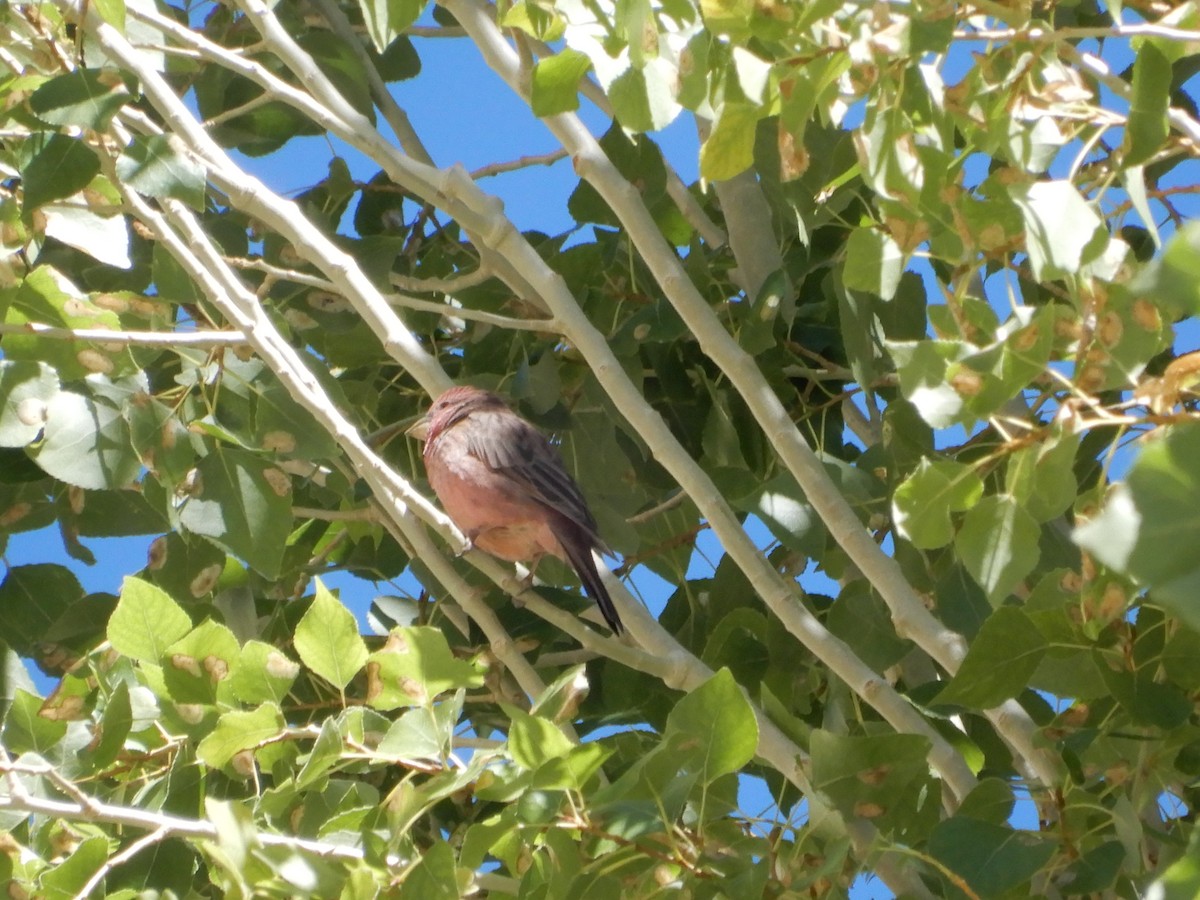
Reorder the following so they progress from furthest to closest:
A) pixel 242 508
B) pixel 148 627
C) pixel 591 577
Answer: pixel 591 577 → pixel 242 508 → pixel 148 627

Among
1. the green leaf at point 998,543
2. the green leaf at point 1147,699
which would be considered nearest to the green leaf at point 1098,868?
the green leaf at point 1147,699

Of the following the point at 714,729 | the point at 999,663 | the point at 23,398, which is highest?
the point at 23,398

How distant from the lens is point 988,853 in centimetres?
202

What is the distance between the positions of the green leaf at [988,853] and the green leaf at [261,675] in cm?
100

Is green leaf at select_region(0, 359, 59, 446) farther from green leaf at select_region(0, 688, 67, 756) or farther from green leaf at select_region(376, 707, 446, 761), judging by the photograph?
green leaf at select_region(376, 707, 446, 761)

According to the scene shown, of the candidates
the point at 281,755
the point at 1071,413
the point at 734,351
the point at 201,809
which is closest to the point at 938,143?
the point at 1071,413

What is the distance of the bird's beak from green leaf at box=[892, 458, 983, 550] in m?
1.63

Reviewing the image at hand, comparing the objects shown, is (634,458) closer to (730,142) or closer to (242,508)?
(242,508)

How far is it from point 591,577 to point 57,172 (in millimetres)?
1400

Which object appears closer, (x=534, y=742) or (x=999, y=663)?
(x=534, y=742)

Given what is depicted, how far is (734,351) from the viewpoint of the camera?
2559 millimetres

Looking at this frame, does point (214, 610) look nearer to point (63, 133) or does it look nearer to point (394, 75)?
point (63, 133)

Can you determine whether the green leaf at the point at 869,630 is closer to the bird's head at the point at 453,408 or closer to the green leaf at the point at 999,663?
the green leaf at the point at 999,663

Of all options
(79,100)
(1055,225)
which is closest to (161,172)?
(79,100)
